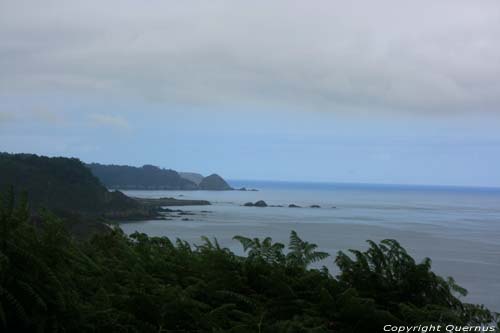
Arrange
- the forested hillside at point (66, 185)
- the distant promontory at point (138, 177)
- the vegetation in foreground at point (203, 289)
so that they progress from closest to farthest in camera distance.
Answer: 1. the vegetation in foreground at point (203, 289)
2. the forested hillside at point (66, 185)
3. the distant promontory at point (138, 177)

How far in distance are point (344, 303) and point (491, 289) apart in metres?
27.5

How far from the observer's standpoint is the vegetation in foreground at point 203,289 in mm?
3938

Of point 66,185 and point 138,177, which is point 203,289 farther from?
point 138,177

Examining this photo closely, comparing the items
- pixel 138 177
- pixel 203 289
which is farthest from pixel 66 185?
pixel 138 177

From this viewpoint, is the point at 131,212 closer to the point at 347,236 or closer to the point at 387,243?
the point at 347,236

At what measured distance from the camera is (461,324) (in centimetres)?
484

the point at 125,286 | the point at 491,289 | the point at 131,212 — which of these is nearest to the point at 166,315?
the point at 125,286

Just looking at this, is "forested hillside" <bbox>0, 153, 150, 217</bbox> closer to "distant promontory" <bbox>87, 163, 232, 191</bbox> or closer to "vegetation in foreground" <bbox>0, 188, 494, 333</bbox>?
"vegetation in foreground" <bbox>0, 188, 494, 333</bbox>

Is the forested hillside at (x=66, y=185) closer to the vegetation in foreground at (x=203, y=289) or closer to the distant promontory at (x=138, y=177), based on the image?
the vegetation in foreground at (x=203, y=289)

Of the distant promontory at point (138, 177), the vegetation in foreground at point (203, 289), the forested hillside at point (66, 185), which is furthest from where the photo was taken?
the distant promontory at point (138, 177)

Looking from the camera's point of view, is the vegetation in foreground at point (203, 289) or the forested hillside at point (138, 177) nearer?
the vegetation in foreground at point (203, 289)

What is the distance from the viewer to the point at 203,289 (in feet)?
17.8

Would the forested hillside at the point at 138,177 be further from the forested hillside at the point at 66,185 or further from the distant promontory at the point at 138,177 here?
the forested hillside at the point at 66,185

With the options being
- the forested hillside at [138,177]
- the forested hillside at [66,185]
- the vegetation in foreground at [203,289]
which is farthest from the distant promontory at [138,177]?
Result: the vegetation in foreground at [203,289]
